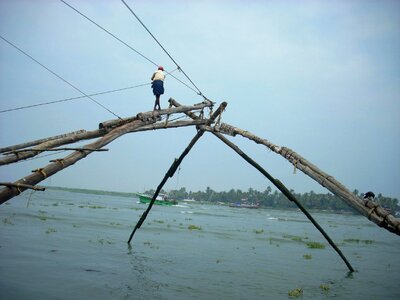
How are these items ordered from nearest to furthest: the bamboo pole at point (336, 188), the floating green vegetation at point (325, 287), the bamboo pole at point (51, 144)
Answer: the bamboo pole at point (51, 144)
the bamboo pole at point (336, 188)
the floating green vegetation at point (325, 287)

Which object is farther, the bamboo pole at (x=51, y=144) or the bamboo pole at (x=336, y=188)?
the bamboo pole at (x=336, y=188)

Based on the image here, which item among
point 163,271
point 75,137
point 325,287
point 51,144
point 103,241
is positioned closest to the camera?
point 51,144

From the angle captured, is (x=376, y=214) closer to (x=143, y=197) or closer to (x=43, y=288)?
(x=43, y=288)

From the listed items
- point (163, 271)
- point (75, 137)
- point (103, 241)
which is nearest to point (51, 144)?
point (75, 137)

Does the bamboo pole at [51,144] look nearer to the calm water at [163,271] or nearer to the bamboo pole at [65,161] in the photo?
the bamboo pole at [65,161]

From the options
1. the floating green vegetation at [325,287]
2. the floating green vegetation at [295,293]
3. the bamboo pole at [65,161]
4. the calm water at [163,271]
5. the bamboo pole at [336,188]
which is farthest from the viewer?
the floating green vegetation at [325,287]

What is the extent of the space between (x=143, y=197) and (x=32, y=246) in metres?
76.7

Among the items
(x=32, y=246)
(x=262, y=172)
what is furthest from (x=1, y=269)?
(x=262, y=172)

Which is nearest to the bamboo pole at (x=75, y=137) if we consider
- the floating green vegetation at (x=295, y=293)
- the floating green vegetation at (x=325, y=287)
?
the floating green vegetation at (x=295, y=293)

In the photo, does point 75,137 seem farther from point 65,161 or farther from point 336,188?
point 336,188

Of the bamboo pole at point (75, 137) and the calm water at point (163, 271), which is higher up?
the bamboo pole at point (75, 137)

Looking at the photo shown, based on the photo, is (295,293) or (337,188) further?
(295,293)

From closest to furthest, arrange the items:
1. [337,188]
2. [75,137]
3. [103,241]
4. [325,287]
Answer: [75,137] → [337,188] → [325,287] → [103,241]

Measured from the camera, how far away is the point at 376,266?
20875mm
